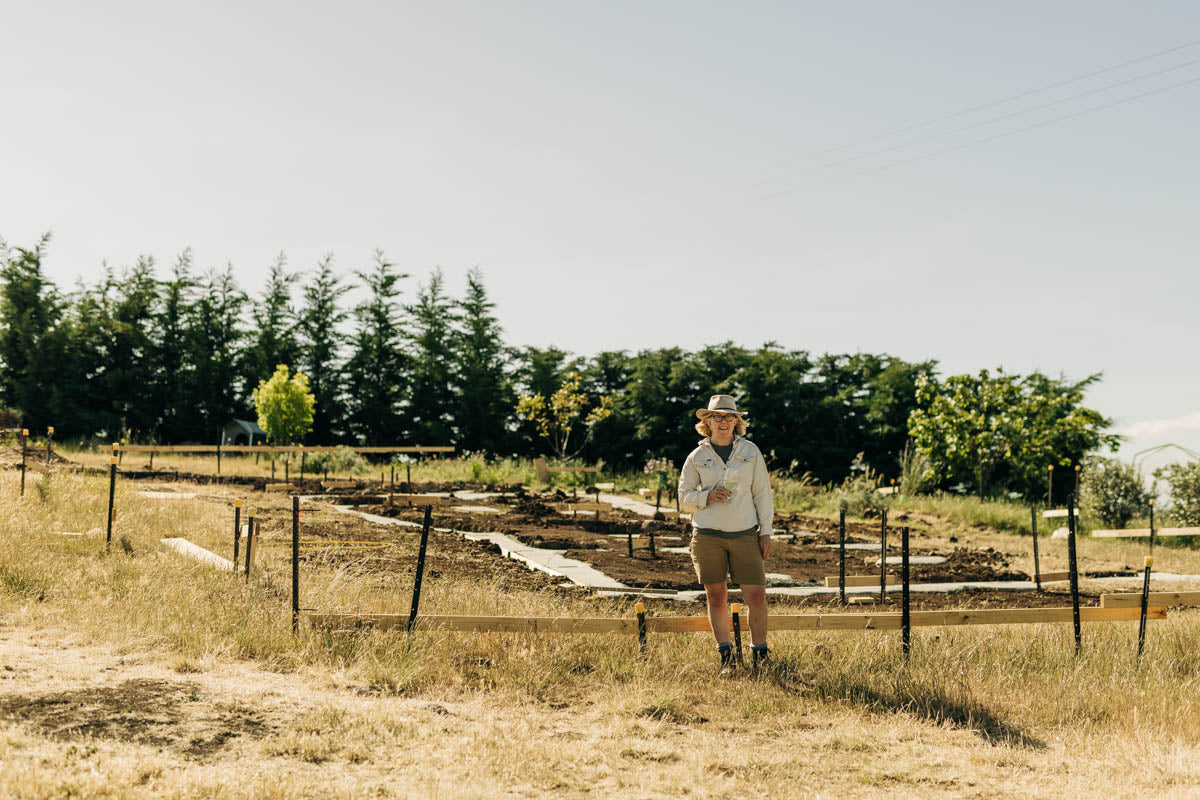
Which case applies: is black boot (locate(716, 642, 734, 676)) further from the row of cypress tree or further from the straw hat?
the row of cypress tree

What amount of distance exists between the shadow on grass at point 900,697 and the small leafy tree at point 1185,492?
1396cm

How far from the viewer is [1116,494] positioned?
690 inches

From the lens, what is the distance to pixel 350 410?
114 feet

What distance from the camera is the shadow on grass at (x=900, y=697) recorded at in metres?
5.06

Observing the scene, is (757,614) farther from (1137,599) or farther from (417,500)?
(417,500)

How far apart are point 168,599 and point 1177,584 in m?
9.78

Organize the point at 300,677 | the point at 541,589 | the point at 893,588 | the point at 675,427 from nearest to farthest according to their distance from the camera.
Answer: the point at 300,677, the point at 541,589, the point at 893,588, the point at 675,427

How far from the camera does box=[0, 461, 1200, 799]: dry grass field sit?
4.03 meters

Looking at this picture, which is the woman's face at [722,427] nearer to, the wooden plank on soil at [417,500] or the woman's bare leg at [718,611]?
the woman's bare leg at [718,611]

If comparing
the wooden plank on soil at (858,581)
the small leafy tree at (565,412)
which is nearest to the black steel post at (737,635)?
the wooden plank on soil at (858,581)

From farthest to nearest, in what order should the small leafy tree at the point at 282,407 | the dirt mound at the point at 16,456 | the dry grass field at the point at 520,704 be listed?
the small leafy tree at the point at 282,407 < the dirt mound at the point at 16,456 < the dry grass field at the point at 520,704

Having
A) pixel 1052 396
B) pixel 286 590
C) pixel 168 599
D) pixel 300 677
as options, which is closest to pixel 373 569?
pixel 286 590

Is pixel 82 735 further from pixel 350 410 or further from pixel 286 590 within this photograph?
pixel 350 410

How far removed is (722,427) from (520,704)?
2.08m
